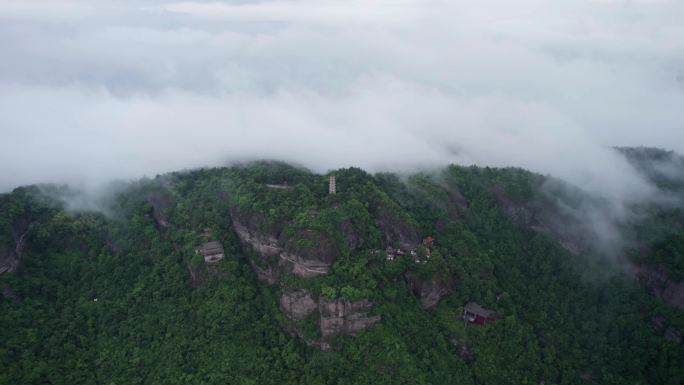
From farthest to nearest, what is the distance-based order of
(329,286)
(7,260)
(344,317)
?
1. (7,260)
2. (329,286)
3. (344,317)

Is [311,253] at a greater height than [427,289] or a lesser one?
greater

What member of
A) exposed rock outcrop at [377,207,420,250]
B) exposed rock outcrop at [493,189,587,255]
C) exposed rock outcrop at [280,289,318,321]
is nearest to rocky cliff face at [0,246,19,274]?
exposed rock outcrop at [280,289,318,321]

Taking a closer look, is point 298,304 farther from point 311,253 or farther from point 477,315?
point 477,315

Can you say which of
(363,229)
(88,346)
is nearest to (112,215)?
(88,346)

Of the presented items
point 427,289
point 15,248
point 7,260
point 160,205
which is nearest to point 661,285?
point 427,289

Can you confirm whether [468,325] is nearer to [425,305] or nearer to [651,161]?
[425,305]

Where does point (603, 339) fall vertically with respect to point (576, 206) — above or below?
below

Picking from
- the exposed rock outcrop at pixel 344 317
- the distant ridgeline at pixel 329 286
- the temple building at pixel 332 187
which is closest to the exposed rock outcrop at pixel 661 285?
the distant ridgeline at pixel 329 286
